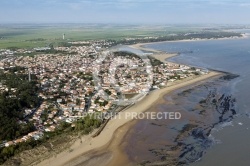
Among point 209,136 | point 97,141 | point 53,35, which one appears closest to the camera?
point 97,141

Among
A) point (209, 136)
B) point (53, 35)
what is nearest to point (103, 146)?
point (209, 136)

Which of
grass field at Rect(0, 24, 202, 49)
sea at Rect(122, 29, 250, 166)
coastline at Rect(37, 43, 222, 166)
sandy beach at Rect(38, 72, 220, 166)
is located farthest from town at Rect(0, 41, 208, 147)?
grass field at Rect(0, 24, 202, 49)

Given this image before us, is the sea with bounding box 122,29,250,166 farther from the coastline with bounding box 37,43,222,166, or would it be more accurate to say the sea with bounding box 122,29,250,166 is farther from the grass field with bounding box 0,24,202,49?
the grass field with bounding box 0,24,202,49

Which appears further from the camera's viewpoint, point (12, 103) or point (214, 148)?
point (12, 103)

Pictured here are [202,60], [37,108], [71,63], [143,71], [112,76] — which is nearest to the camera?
[37,108]

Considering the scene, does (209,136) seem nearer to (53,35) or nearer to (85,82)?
(85,82)

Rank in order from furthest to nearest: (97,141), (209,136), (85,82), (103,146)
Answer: (85,82)
(209,136)
(97,141)
(103,146)

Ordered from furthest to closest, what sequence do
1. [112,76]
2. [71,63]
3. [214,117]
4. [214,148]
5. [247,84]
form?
[71,63] < [112,76] < [247,84] < [214,117] < [214,148]

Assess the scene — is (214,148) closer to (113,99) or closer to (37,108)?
(113,99)

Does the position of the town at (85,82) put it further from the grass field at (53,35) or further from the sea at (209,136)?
the grass field at (53,35)

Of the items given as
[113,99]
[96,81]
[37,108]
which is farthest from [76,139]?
[96,81]

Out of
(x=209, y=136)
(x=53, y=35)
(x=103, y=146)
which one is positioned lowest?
(x=103, y=146)
